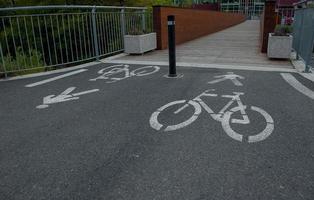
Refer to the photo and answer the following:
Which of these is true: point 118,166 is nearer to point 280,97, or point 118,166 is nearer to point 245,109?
point 245,109

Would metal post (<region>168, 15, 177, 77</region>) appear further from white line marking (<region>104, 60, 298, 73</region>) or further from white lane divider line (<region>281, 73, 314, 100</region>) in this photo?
white lane divider line (<region>281, 73, 314, 100</region>)

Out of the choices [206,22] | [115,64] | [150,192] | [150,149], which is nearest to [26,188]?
[150,192]

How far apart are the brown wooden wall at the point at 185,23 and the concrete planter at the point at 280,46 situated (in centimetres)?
441

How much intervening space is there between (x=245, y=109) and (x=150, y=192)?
2523 mm

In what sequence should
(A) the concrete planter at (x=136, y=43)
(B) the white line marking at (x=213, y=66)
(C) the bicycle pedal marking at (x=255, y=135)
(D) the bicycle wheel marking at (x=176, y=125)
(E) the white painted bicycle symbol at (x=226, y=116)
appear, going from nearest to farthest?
(C) the bicycle pedal marking at (x=255, y=135) → (E) the white painted bicycle symbol at (x=226, y=116) → (D) the bicycle wheel marking at (x=176, y=125) → (B) the white line marking at (x=213, y=66) → (A) the concrete planter at (x=136, y=43)

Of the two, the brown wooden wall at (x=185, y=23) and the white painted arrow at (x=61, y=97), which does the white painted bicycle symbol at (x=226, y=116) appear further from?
the brown wooden wall at (x=185, y=23)

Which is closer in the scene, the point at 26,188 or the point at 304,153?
the point at 26,188

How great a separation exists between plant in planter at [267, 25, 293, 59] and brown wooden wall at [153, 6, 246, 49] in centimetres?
440

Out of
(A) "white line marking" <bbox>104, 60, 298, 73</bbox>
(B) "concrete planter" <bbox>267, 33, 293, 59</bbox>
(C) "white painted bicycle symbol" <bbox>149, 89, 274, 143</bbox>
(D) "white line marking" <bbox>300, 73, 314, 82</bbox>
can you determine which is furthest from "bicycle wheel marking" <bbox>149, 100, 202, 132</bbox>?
(B) "concrete planter" <bbox>267, 33, 293, 59</bbox>

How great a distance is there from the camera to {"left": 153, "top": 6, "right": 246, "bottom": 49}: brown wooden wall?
11.3m

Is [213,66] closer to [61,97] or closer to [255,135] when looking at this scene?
[61,97]

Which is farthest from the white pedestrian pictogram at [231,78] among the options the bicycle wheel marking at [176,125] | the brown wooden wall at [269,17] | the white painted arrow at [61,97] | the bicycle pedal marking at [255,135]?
the brown wooden wall at [269,17]

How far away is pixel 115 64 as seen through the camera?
8773mm

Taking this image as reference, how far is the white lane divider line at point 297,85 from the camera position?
5395mm
